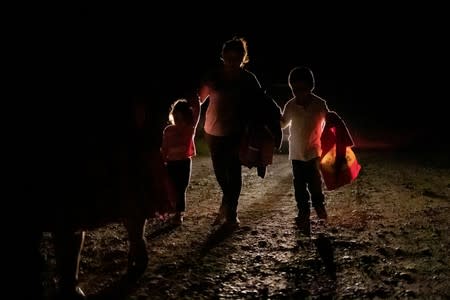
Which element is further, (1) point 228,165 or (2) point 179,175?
(2) point 179,175

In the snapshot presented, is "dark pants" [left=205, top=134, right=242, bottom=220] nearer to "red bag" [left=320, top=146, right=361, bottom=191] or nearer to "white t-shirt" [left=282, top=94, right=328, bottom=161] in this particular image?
"white t-shirt" [left=282, top=94, right=328, bottom=161]

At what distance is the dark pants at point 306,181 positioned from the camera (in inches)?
207

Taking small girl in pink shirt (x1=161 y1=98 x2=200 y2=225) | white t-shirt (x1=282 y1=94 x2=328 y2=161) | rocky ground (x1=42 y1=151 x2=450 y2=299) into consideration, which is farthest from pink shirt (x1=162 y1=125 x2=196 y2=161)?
white t-shirt (x1=282 y1=94 x2=328 y2=161)

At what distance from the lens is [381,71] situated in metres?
33.8

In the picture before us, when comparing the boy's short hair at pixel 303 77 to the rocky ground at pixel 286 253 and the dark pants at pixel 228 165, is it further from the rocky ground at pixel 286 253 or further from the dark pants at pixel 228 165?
the rocky ground at pixel 286 253

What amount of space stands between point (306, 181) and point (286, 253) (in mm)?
1141

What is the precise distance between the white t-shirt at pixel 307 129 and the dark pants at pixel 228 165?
62 centimetres

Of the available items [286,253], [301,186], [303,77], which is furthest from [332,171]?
[286,253]

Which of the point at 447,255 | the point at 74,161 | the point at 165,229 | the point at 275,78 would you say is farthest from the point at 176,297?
the point at 275,78

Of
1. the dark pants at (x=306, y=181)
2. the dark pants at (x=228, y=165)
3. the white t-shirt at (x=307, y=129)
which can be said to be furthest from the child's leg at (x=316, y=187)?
the dark pants at (x=228, y=165)

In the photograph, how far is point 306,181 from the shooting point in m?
5.33

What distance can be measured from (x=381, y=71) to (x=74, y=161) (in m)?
33.2

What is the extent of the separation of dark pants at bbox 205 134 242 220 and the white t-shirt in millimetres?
615

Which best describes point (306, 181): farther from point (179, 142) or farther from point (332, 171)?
point (179, 142)
